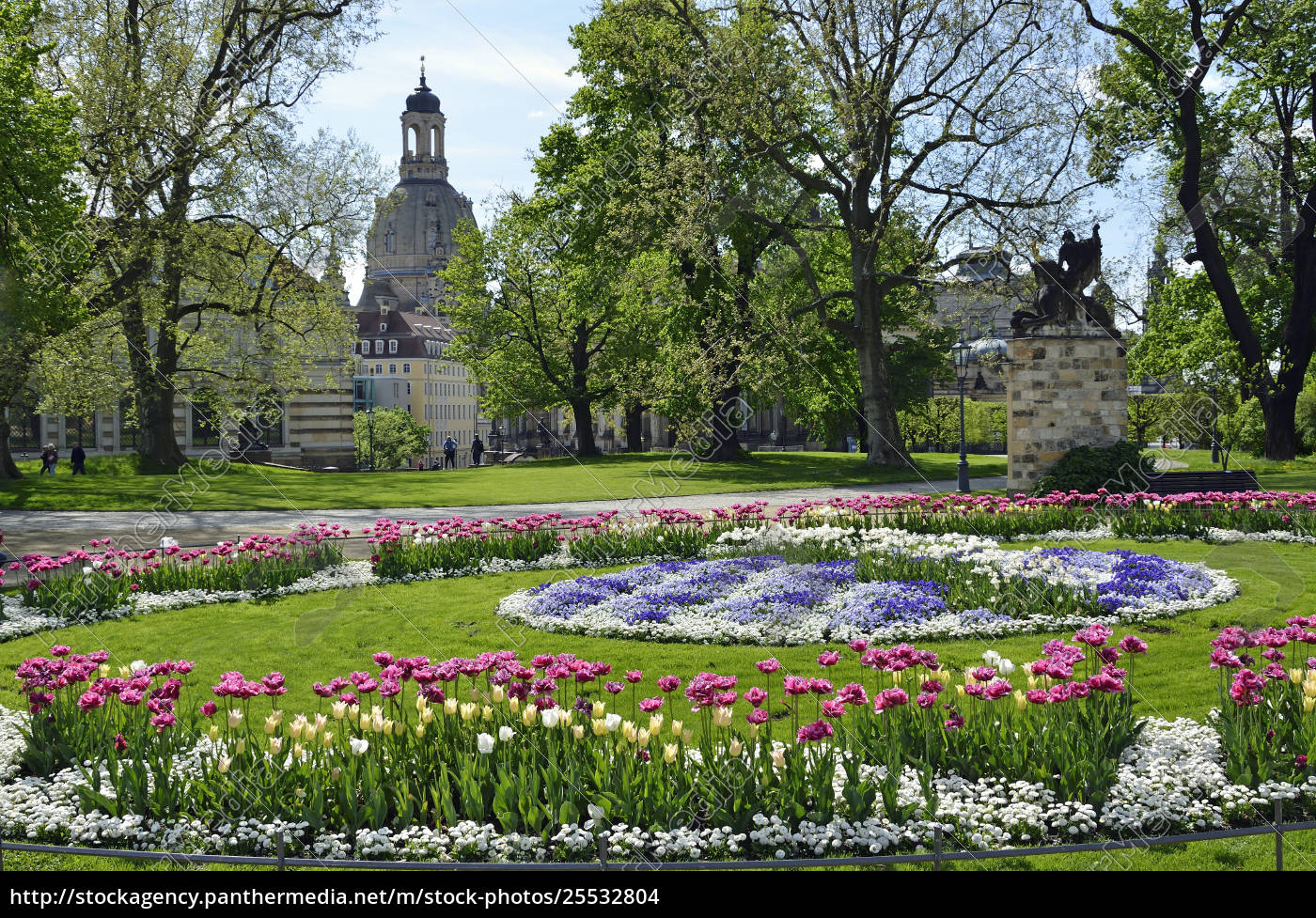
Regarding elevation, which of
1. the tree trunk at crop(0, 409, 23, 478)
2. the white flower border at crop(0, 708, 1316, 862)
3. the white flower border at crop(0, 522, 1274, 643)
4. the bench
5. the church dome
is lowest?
the white flower border at crop(0, 708, 1316, 862)

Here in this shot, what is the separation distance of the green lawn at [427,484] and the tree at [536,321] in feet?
19.9

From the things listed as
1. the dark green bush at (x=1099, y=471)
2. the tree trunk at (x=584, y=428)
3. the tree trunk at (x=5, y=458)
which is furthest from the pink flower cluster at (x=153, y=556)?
the tree trunk at (x=584, y=428)

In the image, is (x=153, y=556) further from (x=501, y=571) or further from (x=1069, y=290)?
(x=1069, y=290)

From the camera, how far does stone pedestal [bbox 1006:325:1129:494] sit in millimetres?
22359

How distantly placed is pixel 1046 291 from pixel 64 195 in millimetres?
25137

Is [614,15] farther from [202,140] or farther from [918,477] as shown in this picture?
[918,477]

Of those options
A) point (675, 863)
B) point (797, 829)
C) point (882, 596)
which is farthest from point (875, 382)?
point (675, 863)

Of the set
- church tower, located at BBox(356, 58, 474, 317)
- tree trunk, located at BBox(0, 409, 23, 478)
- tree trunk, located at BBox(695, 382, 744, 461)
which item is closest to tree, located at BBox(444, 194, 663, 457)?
tree trunk, located at BBox(695, 382, 744, 461)

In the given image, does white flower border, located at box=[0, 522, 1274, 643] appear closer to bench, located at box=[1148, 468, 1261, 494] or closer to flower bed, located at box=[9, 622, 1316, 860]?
bench, located at box=[1148, 468, 1261, 494]

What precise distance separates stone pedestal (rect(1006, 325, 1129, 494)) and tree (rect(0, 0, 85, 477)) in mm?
22019

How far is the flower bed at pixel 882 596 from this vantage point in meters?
11.0

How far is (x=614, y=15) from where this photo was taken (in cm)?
3328

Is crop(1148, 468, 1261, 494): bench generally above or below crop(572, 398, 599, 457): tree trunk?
below
